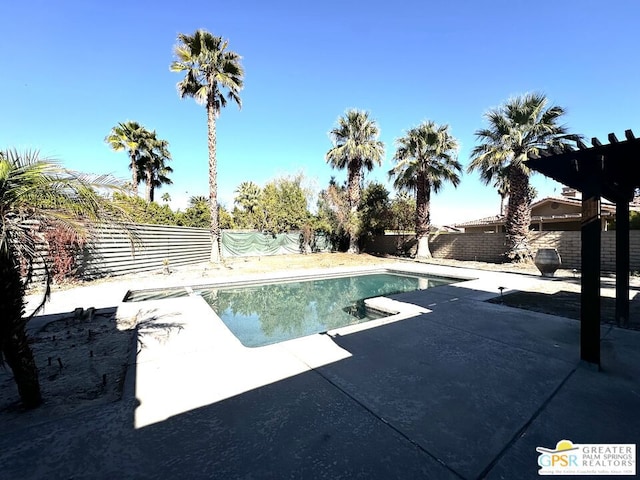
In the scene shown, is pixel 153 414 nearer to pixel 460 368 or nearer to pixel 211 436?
pixel 211 436

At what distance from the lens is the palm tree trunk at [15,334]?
6.44 feet

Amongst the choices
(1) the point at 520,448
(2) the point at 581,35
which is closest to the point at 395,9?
(2) the point at 581,35

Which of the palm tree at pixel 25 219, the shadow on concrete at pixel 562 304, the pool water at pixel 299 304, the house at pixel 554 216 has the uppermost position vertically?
the house at pixel 554 216

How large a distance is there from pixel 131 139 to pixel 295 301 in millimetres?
16075

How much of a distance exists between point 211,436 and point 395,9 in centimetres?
1150

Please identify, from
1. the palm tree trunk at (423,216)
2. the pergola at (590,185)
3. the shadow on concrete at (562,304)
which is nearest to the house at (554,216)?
the palm tree trunk at (423,216)

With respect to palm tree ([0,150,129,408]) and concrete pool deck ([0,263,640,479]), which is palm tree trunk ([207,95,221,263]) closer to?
concrete pool deck ([0,263,640,479])

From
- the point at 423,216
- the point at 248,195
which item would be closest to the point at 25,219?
the point at 423,216

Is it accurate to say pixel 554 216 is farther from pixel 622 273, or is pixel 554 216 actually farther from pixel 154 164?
pixel 154 164

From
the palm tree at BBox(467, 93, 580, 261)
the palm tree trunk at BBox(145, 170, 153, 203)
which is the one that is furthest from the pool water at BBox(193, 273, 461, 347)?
the palm tree trunk at BBox(145, 170, 153, 203)

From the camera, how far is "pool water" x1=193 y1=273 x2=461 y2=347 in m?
5.59

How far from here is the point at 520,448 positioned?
1666 millimetres

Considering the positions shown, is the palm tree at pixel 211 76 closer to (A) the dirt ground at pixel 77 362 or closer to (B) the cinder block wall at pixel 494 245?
(A) the dirt ground at pixel 77 362

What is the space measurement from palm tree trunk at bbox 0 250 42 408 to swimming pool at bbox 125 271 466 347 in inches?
113
